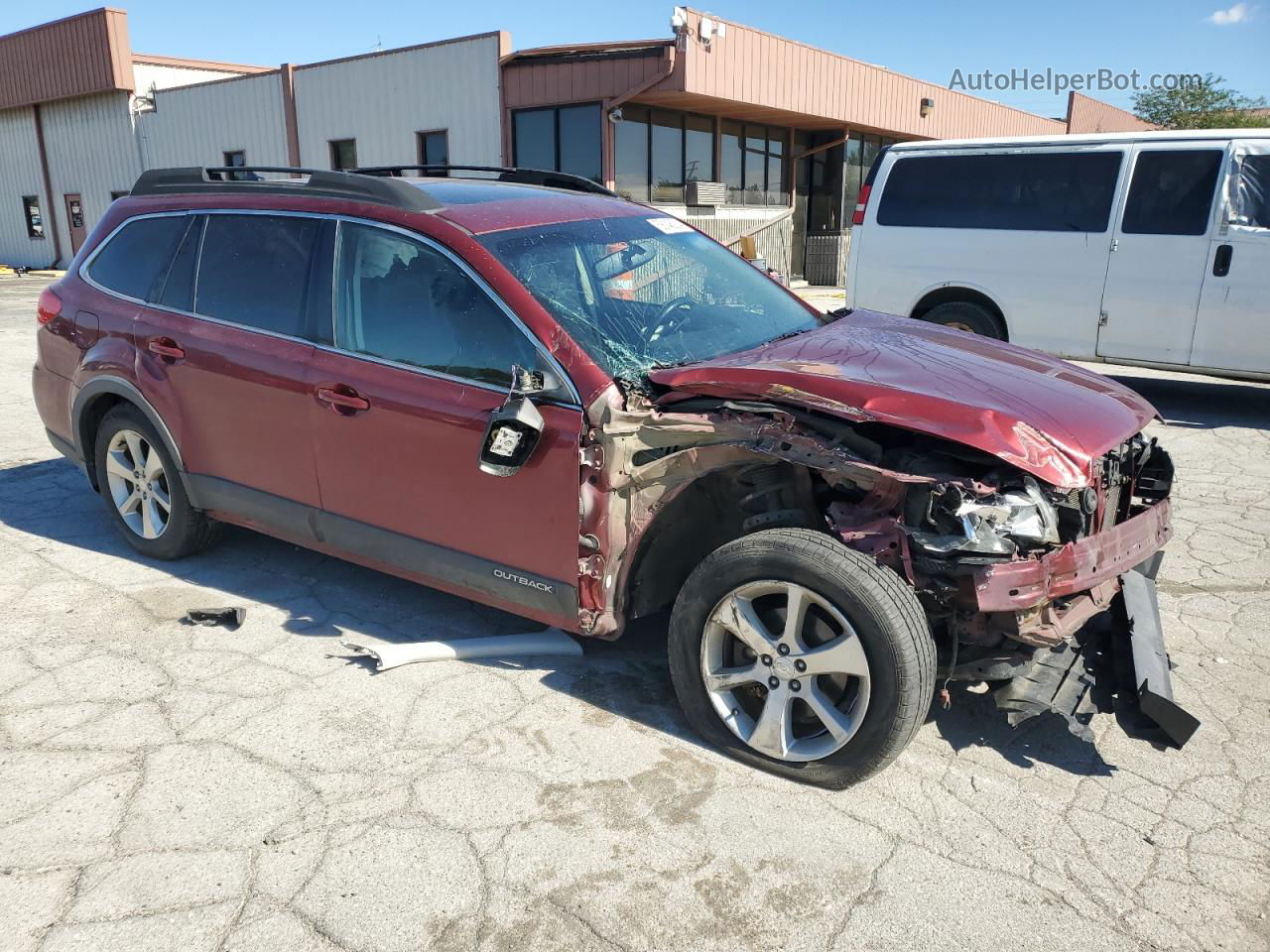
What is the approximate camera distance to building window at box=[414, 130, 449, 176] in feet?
65.9

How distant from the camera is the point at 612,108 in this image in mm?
17375

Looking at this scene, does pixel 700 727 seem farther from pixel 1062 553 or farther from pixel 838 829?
pixel 1062 553

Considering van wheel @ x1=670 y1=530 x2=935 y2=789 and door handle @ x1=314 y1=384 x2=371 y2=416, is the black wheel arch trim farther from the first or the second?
van wheel @ x1=670 y1=530 x2=935 y2=789

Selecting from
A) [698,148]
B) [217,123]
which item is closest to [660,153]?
[698,148]

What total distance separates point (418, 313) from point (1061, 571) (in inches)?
91.4

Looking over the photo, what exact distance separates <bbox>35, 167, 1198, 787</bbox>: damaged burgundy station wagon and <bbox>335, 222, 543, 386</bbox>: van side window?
11mm

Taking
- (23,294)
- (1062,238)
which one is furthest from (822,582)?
(23,294)

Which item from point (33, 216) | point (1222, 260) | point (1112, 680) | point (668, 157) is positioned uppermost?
point (668, 157)

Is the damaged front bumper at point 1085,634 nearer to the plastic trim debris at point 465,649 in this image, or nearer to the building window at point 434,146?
the plastic trim debris at point 465,649

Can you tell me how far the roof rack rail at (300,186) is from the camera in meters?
3.65

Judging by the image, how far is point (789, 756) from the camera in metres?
2.93

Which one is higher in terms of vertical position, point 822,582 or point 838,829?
point 822,582

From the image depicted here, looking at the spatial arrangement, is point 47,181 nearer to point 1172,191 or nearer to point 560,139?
point 560,139

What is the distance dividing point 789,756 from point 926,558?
2.46 ft
